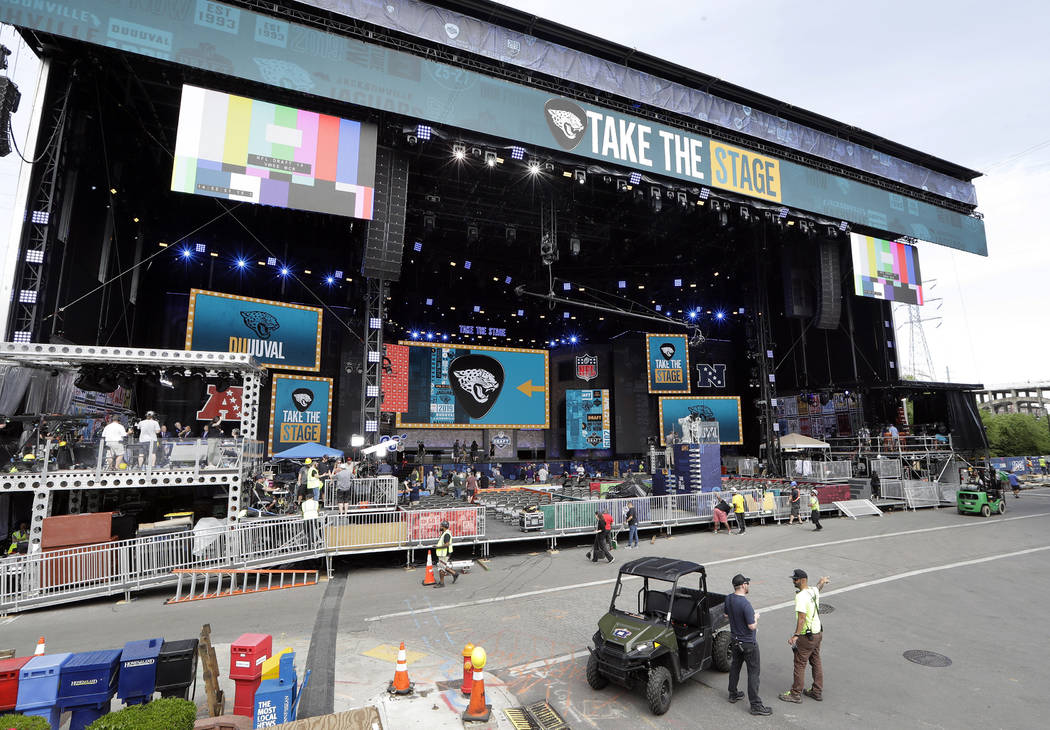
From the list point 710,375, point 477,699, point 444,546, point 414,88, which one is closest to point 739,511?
point 444,546

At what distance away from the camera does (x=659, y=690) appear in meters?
6.18

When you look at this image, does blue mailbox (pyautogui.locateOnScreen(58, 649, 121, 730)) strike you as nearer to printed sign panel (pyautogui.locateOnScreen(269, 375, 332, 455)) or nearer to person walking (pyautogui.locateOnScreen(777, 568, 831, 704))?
person walking (pyautogui.locateOnScreen(777, 568, 831, 704))

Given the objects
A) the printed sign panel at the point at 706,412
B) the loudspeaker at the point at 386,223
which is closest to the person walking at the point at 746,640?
the loudspeaker at the point at 386,223

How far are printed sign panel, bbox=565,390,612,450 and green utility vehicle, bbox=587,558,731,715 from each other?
1161 inches

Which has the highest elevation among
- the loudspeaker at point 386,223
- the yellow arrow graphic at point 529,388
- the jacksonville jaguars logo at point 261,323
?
the loudspeaker at point 386,223

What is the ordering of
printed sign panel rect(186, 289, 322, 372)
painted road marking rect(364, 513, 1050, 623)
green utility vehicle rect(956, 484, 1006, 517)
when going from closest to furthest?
painted road marking rect(364, 513, 1050, 623) < green utility vehicle rect(956, 484, 1006, 517) < printed sign panel rect(186, 289, 322, 372)

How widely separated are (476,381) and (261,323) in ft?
43.7

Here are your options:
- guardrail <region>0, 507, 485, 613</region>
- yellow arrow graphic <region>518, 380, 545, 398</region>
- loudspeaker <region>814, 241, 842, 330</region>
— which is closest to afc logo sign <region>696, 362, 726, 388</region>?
loudspeaker <region>814, 241, 842, 330</region>

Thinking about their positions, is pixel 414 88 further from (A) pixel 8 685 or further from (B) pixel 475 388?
(A) pixel 8 685

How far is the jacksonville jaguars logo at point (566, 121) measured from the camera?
20688 mm

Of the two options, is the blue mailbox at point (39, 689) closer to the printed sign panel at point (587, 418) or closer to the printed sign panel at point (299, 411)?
the printed sign panel at point (299, 411)

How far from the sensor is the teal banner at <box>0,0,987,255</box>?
50.4 feet

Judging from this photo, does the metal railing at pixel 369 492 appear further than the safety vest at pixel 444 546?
Yes

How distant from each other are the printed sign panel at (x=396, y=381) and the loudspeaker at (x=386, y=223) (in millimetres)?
11836
